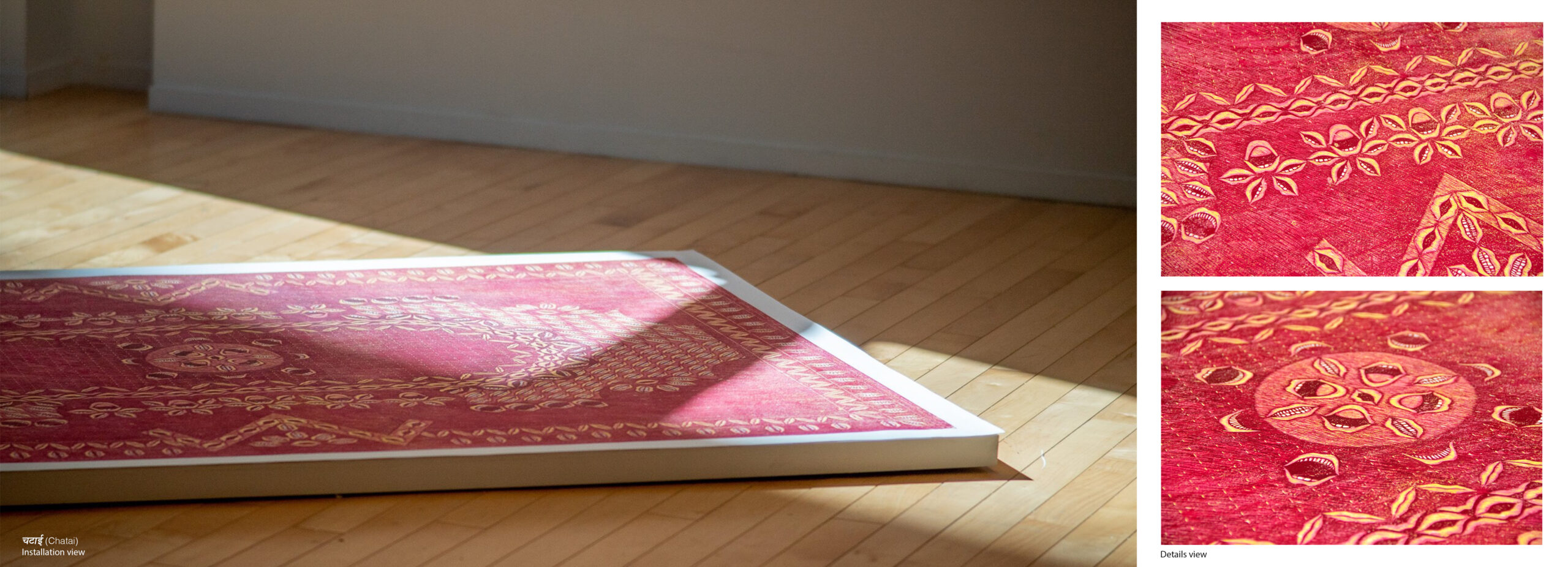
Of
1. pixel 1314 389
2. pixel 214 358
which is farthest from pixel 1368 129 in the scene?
pixel 214 358

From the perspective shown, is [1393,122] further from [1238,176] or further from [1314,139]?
[1238,176]

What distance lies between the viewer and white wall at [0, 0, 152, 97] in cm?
654

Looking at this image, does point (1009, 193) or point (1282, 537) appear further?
point (1009, 193)

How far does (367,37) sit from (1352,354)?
4818mm

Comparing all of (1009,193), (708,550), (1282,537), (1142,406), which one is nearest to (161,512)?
(708,550)

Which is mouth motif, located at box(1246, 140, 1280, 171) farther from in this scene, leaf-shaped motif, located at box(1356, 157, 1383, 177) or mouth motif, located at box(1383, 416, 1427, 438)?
mouth motif, located at box(1383, 416, 1427, 438)

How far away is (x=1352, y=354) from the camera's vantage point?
6.98 ft

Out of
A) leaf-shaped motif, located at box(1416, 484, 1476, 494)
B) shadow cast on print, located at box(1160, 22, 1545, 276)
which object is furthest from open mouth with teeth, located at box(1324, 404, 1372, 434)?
shadow cast on print, located at box(1160, 22, 1545, 276)

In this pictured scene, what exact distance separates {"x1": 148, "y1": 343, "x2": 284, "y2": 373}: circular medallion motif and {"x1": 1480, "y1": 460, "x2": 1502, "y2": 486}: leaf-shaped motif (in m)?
2.31

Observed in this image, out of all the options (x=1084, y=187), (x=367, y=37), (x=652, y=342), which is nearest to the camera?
(x=652, y=342)

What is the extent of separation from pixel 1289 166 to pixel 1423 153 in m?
0.17

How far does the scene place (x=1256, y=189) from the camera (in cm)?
207

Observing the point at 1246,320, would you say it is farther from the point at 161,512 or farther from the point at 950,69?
the point at 950,69

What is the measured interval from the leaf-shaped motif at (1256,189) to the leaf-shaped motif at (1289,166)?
2 centimetres
